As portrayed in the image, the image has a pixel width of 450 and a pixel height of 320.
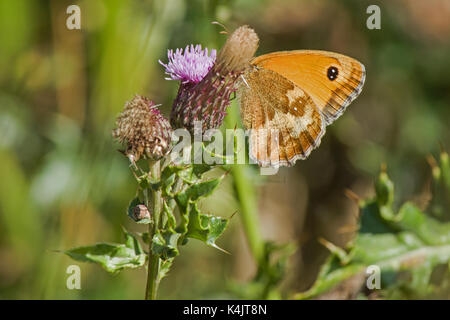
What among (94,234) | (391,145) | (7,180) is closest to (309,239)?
(391,145)

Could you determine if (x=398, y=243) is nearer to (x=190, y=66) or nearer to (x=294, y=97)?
(x=294, y=97)

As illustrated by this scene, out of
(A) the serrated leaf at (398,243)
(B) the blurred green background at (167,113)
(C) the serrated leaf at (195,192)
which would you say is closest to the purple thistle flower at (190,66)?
(B) the blurred green background at (167,113)

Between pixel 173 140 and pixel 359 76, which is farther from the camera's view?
pixel 359 76

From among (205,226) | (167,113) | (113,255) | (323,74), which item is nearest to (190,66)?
(323,74)

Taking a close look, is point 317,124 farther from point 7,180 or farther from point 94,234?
Answer: point 7,180

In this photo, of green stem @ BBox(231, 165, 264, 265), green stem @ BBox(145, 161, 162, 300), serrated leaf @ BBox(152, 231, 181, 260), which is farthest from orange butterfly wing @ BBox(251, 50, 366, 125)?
serrated leaf @ BBox(152, 231, 181, 260)

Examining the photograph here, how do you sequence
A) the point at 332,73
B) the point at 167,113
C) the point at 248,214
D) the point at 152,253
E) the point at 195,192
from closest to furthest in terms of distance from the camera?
1. the point at 195,192
2. the point at 152,253
3. the point at 332,73
4. the point at 248,214
5. the point at 167,113

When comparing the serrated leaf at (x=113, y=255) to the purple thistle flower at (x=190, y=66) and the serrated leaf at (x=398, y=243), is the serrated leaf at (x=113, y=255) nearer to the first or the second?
the purple thistle flower at (x=190, y=66)
